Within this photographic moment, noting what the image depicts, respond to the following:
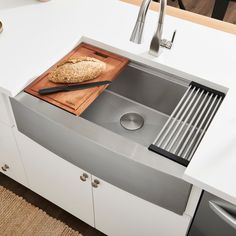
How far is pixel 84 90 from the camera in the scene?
47.4 inches

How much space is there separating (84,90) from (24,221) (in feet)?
2.99

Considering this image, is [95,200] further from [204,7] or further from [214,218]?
[204,7]

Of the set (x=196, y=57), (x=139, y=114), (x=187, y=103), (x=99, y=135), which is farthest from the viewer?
(x=139, y=114)

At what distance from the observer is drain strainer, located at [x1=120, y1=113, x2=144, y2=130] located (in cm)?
142

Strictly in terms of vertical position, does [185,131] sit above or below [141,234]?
above

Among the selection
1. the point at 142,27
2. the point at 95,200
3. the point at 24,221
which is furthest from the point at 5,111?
the point at 24,221

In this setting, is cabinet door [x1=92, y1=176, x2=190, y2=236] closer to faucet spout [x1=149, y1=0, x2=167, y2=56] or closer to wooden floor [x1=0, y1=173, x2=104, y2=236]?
wooden floor [x1=0, y1=173, x2=104, y2=236]

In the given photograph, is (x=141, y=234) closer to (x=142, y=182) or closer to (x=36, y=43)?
(x=142, y=182)

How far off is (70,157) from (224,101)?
0.56 m

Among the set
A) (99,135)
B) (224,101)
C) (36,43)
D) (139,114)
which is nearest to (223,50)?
(224,101)

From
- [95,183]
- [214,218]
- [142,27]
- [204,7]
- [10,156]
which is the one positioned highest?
[142,27]

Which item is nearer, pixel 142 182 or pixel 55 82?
pixel 142 182

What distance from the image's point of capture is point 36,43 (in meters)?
1.34

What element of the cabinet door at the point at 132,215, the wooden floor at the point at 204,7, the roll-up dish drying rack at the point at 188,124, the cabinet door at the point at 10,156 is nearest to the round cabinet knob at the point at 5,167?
the cabinet door at the point at 10,156
